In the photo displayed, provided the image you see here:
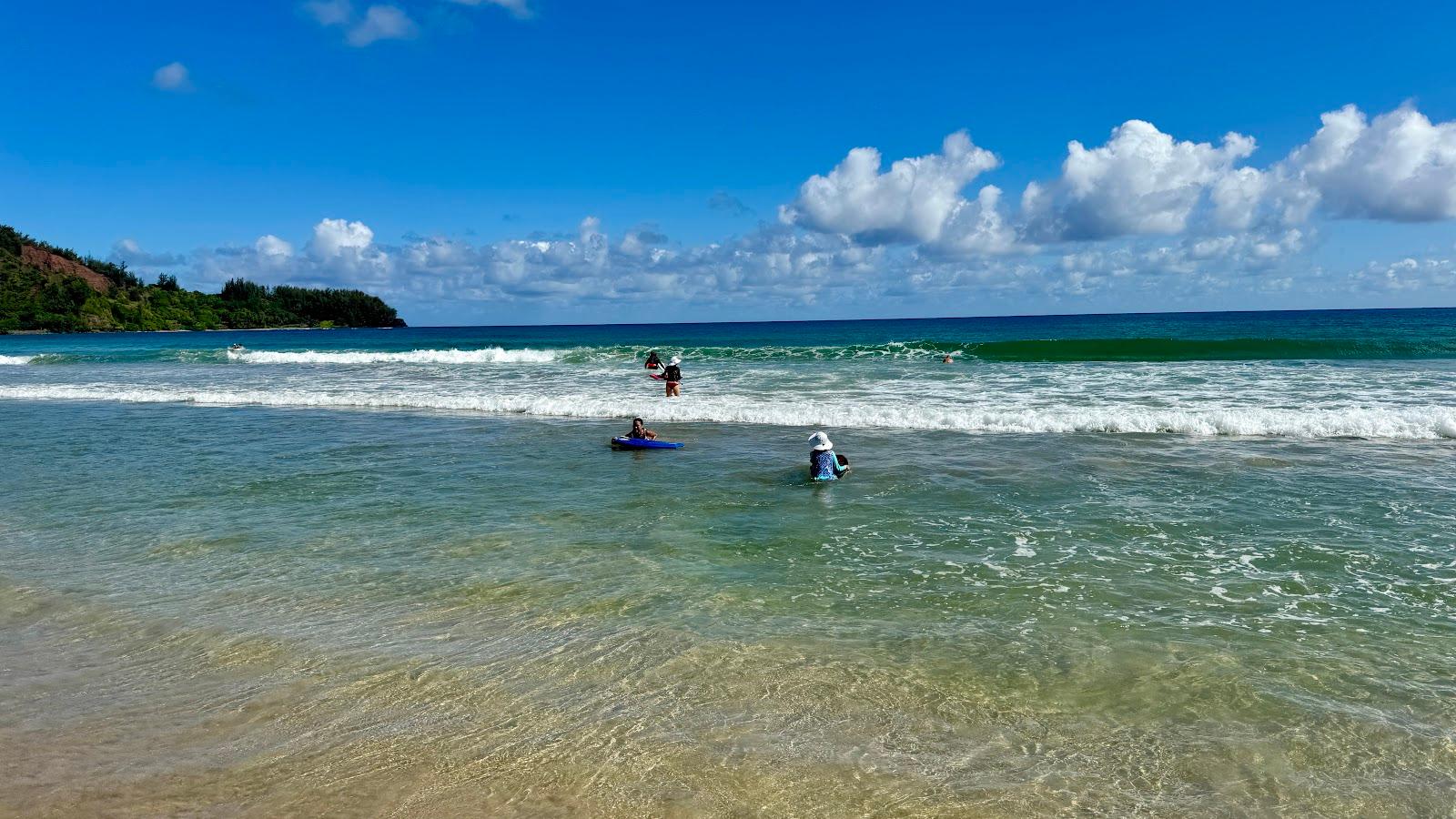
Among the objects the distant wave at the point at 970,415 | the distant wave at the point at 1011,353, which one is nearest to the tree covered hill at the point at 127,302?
the distant wave at the point at 1011,353

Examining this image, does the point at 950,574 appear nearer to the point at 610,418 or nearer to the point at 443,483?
the point at 443,483

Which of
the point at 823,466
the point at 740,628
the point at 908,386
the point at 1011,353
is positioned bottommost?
the point at 740,628

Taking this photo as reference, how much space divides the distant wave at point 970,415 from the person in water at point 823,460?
654cm

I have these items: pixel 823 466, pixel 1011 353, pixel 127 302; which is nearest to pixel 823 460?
pixel 823 466

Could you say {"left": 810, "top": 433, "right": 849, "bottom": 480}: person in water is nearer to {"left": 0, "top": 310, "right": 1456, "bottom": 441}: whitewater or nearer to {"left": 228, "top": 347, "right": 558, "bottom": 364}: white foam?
{"left": 0, "top": 310, "right": 1456, "bottom": 441}: whitewater

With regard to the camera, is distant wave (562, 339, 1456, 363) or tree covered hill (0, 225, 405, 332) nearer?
distant wave (562, 339, 1456, 363)

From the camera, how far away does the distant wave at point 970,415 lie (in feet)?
56.7

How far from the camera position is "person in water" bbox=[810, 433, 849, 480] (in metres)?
13.1

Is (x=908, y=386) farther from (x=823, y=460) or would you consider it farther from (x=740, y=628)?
(x=740, y=628)

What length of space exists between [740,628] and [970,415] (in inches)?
566

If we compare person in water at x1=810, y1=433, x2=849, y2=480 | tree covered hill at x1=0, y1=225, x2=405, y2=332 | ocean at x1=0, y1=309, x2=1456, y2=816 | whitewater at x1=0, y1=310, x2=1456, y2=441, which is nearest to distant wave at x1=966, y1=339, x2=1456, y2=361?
whitewater at x1=0, y1=310, x2=1456, y2=441

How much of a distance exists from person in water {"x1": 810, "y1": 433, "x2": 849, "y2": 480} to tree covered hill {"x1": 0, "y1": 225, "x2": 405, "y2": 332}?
160768 mm

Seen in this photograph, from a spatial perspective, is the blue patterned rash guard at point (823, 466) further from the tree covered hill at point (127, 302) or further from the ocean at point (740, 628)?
the tree covered hill at point (127, 302)

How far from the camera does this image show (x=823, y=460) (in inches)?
524
